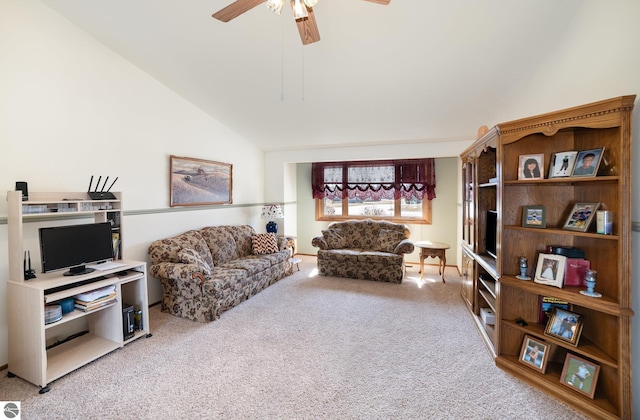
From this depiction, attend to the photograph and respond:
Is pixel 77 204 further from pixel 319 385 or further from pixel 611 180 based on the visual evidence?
pixel 611 180

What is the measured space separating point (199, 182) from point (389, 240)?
327cm

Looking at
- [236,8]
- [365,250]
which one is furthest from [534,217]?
[365,250]

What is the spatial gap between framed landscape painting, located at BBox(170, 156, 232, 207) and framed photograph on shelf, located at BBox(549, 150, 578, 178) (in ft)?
13.7

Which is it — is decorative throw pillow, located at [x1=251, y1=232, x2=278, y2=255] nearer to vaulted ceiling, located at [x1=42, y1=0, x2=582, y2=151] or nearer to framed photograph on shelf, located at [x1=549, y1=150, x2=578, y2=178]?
vaulted ceiling, located at [x1=42, y1=0, x2=582, y2=151]

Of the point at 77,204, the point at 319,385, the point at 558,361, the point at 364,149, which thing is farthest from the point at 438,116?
the point at 77,204

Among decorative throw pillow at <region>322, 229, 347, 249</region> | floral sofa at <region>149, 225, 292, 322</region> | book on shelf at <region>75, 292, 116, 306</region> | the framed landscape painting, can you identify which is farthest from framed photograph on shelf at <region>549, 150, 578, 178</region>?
the framed landscape painting

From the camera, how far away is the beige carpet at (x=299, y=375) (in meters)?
1.91

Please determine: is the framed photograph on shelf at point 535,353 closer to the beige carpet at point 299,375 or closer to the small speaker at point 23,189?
the beige carpet at point 299,375

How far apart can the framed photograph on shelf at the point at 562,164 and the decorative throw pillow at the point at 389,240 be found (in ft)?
9.72

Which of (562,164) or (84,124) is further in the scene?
(84,124)

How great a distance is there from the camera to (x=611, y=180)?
1880 millimetres

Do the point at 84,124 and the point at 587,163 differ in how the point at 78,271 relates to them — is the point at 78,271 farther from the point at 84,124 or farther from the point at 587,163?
the point at 587,163

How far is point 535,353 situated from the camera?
7.33ft

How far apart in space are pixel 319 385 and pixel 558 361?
6.25 feet
